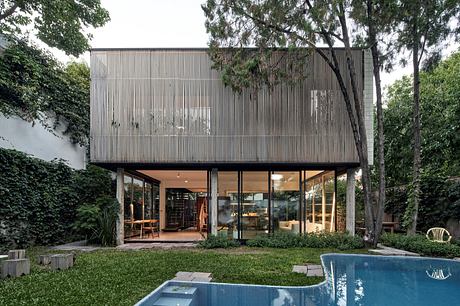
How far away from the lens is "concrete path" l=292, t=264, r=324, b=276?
23.1 feet

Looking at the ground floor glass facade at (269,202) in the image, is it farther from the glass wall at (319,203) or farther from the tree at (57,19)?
the tree at (57,19)

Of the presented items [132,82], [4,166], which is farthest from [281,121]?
[4,166]

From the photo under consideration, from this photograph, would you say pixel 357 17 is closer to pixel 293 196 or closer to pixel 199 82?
pixel 199 82

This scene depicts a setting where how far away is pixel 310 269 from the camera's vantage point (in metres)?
7.41

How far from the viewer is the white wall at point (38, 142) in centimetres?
1120

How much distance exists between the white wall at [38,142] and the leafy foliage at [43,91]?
13.8 inches

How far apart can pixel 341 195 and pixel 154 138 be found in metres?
6.89

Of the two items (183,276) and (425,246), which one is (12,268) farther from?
(425,246)

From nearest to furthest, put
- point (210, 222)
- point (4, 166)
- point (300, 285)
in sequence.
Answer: point (300, 285) < point (4, 166) < point (210, 222)

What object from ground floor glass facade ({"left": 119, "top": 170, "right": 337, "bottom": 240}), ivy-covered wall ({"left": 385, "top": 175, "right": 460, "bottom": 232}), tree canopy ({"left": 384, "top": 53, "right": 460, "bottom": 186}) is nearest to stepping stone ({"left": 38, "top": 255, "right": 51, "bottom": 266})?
ground floor glass facade ({"left": 119, "top": 170, "right": 337, "bottom": 240})

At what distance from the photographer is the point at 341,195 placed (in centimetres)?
1280

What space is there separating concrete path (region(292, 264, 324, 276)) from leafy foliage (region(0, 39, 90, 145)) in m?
8.92

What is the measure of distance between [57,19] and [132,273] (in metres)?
7.66

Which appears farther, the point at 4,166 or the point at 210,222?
the point at 210,222
